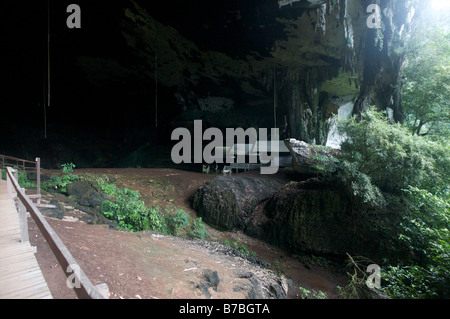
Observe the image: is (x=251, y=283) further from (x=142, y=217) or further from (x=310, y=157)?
(x=310, y=157)

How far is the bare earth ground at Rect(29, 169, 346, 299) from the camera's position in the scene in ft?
9.42

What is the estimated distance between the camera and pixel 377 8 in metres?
10.7

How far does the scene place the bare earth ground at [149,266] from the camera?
287cm

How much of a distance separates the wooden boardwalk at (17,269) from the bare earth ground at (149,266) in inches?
13.1

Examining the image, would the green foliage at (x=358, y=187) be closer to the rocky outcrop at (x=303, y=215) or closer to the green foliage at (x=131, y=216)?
the rocky outcrop at (x=303, y=215)

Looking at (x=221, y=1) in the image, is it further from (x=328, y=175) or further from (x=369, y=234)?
(x=369, y=234)

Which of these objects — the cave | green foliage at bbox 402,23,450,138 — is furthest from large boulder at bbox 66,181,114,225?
green foliage at bbox 402,23,450,138

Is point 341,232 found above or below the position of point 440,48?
below

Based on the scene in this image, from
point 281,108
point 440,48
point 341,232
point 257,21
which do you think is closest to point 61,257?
point 341,232

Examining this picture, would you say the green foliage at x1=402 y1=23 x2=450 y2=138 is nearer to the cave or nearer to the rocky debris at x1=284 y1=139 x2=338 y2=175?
the cave

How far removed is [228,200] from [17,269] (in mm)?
6997

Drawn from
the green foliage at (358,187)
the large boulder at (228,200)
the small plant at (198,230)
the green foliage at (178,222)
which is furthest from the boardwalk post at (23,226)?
the green foliage at (358,187)

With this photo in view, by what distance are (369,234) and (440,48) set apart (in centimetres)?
1338

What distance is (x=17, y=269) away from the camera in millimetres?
2229
